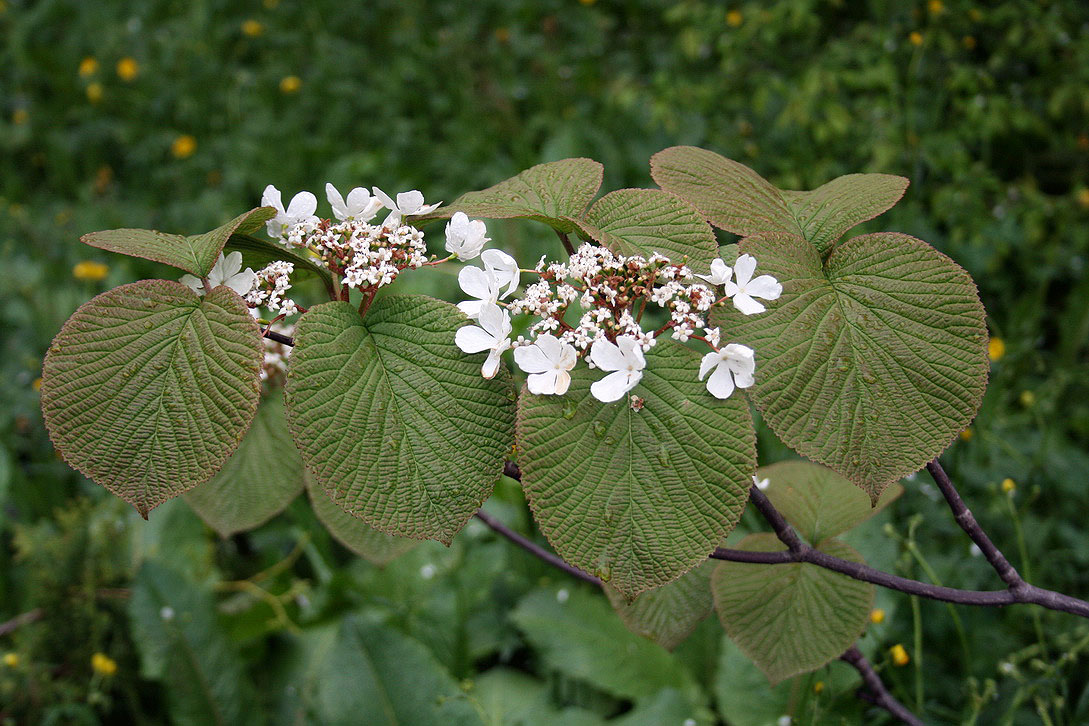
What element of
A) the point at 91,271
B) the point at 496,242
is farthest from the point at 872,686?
the point at 91,271

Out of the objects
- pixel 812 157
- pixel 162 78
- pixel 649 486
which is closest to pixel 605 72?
pixel 812 157

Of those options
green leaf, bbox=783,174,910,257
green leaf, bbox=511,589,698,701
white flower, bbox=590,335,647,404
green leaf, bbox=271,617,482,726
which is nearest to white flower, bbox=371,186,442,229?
white flower, bbox=590,335,647,404

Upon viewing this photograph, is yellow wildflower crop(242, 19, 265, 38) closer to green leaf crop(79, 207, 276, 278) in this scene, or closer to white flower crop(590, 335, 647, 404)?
green leaf crop(79, 207, 276, 278)

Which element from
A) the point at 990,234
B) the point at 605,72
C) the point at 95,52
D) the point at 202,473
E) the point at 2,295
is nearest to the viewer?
the point at 202,473

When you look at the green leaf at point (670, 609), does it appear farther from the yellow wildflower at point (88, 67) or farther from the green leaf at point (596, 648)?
the yellow wildflower at point (88, 67)

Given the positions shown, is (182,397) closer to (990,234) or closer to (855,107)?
(990,234)

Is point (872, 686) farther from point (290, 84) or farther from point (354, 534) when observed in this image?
point (290, 84)
